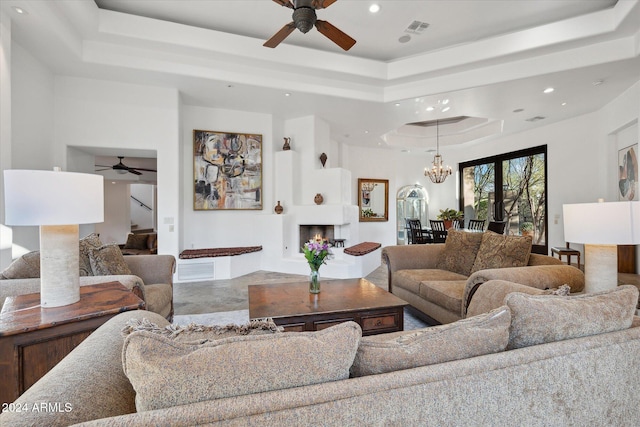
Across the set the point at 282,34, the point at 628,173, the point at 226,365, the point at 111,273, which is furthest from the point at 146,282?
the point at 628,173

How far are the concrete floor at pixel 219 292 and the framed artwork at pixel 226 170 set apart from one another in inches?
55.8

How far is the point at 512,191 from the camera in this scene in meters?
7.00

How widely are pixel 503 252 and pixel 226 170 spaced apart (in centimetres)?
458

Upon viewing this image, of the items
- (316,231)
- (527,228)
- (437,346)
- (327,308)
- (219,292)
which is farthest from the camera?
(527,228)

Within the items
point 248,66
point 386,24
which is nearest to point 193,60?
point 248,66

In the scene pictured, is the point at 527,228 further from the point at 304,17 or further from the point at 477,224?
the point at 304,17

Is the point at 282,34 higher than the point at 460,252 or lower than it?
higher

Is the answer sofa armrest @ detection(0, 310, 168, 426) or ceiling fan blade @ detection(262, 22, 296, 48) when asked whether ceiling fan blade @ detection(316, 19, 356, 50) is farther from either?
sofa armrest @ detection(0, 310, 168, 426)

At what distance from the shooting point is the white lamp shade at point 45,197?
139cm

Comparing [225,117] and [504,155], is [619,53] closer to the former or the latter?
[504,155]

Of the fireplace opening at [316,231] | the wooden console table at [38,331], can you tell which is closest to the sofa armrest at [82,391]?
the wooden console table at [38,331]

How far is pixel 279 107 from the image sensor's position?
5.34 meters

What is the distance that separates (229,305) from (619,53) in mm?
5757

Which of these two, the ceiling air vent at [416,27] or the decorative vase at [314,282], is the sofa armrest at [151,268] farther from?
the ceiling air vent at [416,27]
